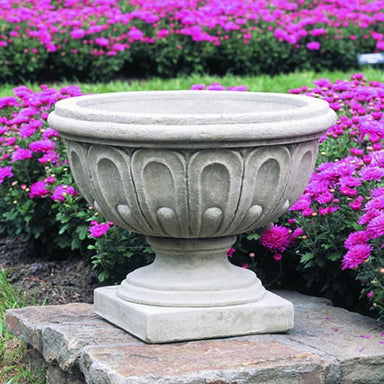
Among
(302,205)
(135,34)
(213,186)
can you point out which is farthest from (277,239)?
(135,34)

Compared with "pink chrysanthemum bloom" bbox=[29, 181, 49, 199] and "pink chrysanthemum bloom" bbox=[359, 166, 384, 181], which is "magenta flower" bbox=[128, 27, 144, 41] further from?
"pink chrysanthemum bloom" bbox=[359, 166, 384, 181]

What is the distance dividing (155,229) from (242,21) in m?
7.65

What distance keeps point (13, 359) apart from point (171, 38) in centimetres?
706

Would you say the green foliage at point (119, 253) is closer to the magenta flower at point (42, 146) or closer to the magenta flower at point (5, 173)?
the magenta flower at point (42, 146)

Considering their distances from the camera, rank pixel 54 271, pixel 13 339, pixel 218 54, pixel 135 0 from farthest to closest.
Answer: pixel 135 0 < pixel 218 54 < pixel 54 271 < pixel 13 339

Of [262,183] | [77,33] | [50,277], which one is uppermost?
[262,183]

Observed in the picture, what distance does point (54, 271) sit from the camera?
506 cm

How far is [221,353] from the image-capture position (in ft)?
→ 11.2

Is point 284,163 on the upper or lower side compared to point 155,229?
upper

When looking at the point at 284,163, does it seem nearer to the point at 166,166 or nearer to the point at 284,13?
the point at 166,166

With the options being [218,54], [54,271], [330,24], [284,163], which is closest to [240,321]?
[284,163]

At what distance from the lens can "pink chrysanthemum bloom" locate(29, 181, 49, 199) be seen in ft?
16.3

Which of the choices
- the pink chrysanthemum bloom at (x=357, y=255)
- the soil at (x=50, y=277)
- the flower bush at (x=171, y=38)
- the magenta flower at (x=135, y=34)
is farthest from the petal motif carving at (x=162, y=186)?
the magenta flower at (x=135, y=34)

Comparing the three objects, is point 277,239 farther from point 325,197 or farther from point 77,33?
point 77,33
